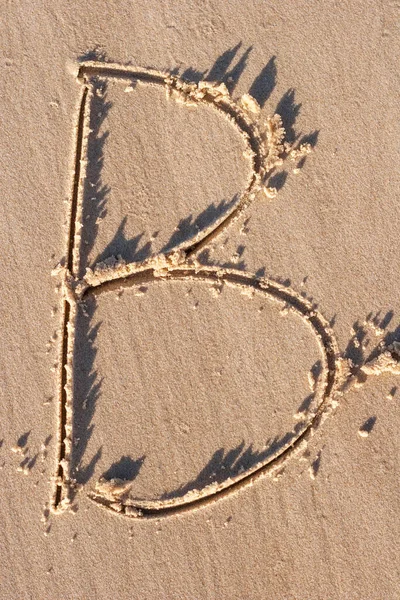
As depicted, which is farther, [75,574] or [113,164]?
[113,164]

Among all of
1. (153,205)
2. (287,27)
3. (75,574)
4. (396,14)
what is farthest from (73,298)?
(396,14)

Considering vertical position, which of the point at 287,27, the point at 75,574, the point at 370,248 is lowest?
the point at 75,574

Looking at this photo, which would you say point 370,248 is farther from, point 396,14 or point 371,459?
point 396,14

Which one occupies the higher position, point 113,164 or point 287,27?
point 287,27
